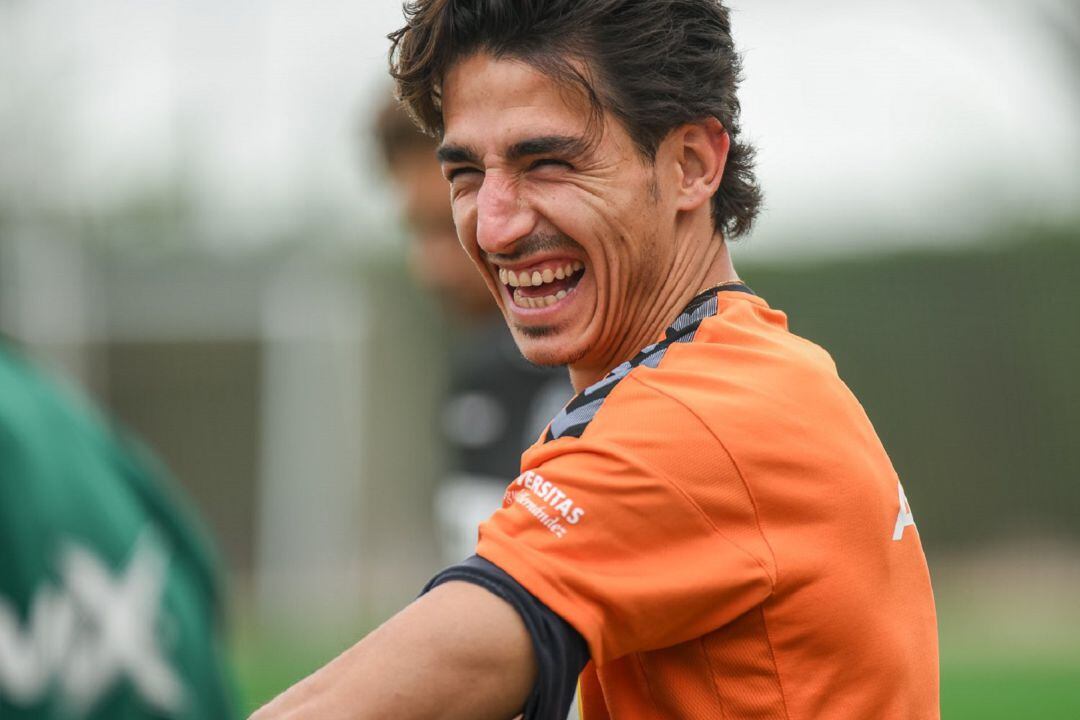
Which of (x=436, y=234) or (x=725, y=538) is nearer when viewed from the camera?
(x=725, y=538)

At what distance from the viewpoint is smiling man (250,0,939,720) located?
229cm

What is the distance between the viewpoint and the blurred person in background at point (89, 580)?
3684mm

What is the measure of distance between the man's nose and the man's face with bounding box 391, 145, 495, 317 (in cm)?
322

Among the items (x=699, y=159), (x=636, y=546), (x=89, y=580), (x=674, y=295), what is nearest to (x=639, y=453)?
(x=636, y=546)

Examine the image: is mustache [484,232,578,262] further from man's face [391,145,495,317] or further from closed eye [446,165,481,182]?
man's face [391,145,495,317]

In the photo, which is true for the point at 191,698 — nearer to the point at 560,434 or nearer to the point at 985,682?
the point at 560,434

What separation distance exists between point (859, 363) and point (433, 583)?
1423cm

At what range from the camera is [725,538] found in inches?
92.3

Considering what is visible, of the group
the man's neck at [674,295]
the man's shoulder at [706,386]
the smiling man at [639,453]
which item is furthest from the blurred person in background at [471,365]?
the man's shoulder at [706,386]

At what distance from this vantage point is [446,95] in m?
2.83

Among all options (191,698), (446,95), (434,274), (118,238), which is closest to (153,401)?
(118,238)

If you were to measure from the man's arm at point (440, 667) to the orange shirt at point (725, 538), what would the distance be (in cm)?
8

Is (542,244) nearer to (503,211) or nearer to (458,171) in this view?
(503,211)

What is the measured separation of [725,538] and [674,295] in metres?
→ 0.61
